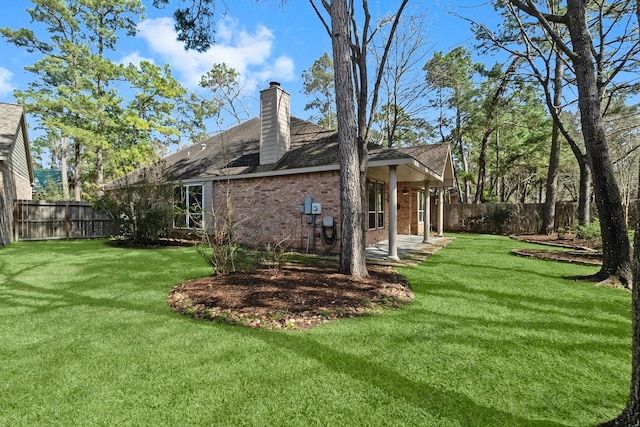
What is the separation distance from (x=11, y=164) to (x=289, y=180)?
1206 cm

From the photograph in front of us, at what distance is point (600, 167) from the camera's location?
6.05 meters

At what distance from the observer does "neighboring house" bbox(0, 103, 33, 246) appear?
10.9 meters

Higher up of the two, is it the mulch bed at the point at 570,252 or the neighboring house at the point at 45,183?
the neighboring house at the point at 45,183

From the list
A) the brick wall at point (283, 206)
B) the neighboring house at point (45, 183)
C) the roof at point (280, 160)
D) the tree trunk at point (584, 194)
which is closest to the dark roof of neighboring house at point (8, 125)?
the roof at point (280, 160)

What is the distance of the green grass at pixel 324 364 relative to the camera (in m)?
2.21

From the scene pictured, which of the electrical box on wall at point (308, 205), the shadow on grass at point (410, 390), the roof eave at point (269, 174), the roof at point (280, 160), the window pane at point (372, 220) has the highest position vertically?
the roof at point (280, 160)

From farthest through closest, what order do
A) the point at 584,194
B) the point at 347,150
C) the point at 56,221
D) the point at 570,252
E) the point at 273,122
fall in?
the point at 56,221, the point at 584,194, the point at 273,122, the point at 570,252, the point at 347,150

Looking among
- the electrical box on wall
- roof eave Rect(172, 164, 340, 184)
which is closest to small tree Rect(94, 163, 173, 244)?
roof eave Rect(172, 164, 340, 184)

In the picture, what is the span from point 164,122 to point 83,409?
19740 millimetres

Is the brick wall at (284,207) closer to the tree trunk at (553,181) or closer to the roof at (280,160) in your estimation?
the roof at (280,160)

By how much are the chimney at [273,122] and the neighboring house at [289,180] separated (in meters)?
0.03

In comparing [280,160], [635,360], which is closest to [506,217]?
[280,160]

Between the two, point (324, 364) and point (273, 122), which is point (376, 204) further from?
point (324, 364)

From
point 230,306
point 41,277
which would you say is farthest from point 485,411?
point 41,277
